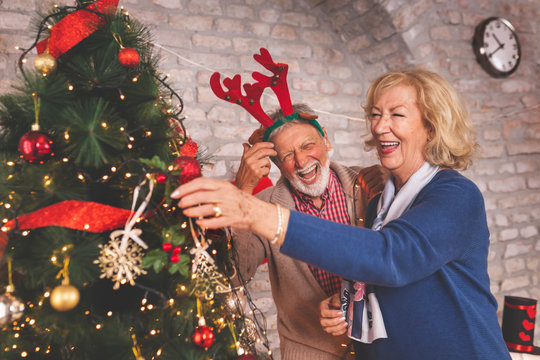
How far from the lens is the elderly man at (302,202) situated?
4.85 ft

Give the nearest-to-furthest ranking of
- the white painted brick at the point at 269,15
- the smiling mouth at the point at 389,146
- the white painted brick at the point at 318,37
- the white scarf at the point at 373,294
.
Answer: the white scarf at the point at 373,294, the smiling mouth at the point at 389,146, the white painted brick at the point at 269,15, the white painted brick at the point at 318,37

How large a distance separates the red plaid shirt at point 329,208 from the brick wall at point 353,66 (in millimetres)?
643

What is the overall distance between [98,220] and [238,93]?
2.90 feet

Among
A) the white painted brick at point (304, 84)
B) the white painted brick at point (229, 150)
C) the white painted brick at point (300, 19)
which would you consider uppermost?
the white painted brick at point (300, 19)

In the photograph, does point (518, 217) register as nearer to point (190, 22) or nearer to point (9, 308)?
point (190, 22)

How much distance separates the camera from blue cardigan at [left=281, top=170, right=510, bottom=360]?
2.62ft

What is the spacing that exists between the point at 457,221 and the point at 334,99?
72.0 inches

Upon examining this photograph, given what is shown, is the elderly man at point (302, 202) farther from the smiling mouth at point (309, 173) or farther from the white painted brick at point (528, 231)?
the white painted brick at point (528, 231)

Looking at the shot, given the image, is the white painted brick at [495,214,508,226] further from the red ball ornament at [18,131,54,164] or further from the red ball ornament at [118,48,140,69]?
the red ball ornament at [18,131,54,164]

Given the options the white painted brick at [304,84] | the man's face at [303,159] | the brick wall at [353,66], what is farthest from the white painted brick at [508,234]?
the man's face at [303,159]

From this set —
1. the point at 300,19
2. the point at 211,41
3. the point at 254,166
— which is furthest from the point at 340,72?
the point at 254,166

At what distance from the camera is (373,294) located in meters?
1.08

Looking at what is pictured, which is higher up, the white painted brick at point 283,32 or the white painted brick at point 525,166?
the white painted brick at point 283,32

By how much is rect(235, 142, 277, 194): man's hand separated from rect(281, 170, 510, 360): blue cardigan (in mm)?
575
